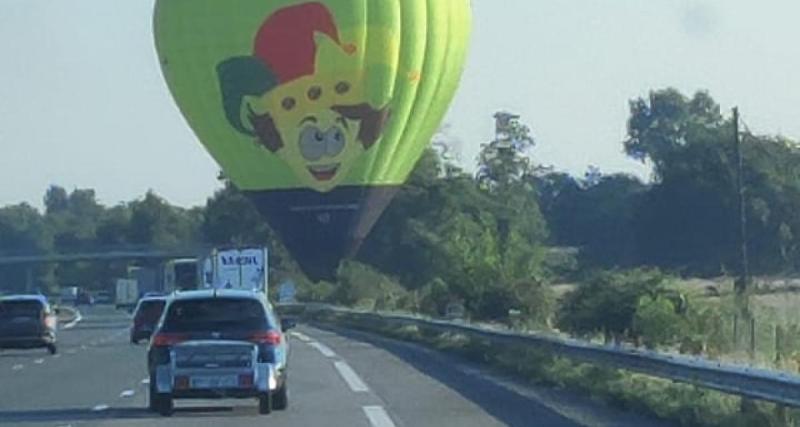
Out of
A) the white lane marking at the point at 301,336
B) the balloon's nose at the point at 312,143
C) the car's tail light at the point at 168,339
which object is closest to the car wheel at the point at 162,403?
the car's tail light at the point at 168,339

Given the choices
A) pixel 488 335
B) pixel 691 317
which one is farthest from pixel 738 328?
pixel 488 335

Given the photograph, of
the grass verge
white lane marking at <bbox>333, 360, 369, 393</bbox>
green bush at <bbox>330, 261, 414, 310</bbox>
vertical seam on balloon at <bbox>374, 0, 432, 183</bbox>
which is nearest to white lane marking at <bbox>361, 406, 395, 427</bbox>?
the grass verge

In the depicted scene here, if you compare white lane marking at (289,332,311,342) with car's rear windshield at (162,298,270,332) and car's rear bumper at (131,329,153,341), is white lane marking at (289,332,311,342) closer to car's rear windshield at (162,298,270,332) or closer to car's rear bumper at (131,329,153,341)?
car's rear bumper at (131,329,153,341)

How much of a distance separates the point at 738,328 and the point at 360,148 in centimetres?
3376

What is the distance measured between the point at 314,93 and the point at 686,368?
155ft

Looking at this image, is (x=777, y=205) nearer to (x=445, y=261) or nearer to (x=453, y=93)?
(x=445, y=261)

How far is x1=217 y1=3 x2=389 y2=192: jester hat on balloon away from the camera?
70500 millimetres

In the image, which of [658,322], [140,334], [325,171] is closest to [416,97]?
[325,171]

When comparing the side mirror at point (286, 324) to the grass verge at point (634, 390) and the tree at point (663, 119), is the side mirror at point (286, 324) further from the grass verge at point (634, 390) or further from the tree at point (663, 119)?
the tree at point (663, 119)

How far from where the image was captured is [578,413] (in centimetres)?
2916

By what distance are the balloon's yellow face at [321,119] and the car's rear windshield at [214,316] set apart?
39.5m

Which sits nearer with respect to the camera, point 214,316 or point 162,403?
point 162,403

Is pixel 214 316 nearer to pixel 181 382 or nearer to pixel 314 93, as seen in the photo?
pixel 181 382

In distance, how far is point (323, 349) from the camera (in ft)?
190
